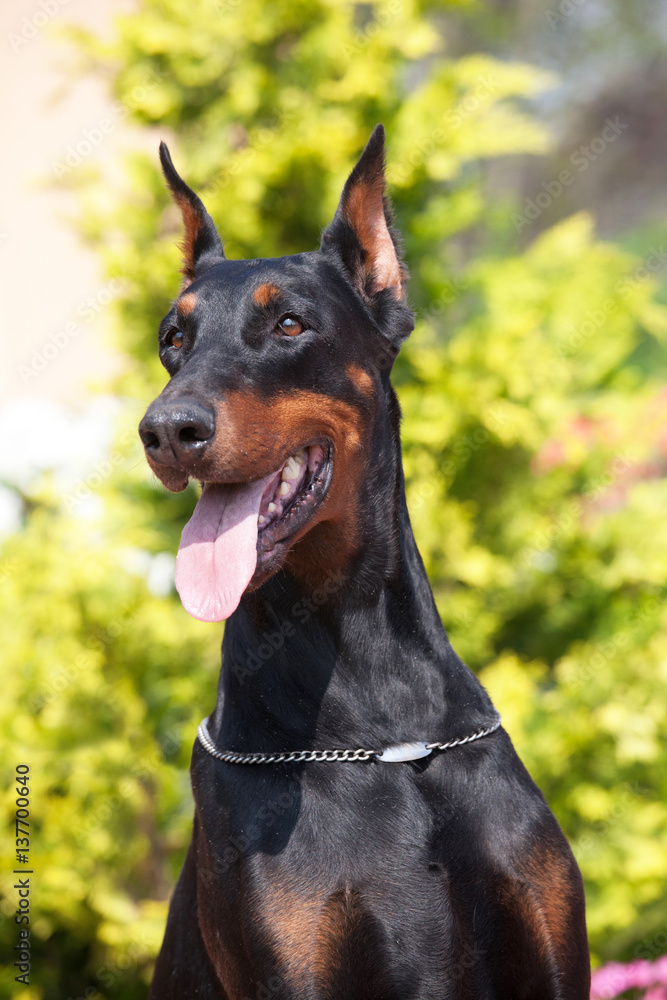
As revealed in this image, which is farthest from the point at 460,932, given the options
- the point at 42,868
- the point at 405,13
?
the point at 405,13

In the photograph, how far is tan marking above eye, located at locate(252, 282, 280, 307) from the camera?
6.66 ft

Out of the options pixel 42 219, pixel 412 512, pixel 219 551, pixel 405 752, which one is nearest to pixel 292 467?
pixel 219 551

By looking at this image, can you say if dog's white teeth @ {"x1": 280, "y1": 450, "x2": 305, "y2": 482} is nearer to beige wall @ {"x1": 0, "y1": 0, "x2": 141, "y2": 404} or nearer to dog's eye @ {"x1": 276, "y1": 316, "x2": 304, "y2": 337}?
dog's eye @ {"x1": 276, "y1": 316, "x2": 304, "y2": 337}

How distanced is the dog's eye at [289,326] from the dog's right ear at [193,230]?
457mm

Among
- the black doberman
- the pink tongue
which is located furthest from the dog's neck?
the pink tongue

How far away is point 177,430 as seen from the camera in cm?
174

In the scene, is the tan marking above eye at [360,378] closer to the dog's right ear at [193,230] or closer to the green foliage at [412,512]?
the dog's right ear at [193,230]

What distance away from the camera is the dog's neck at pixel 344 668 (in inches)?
77.7

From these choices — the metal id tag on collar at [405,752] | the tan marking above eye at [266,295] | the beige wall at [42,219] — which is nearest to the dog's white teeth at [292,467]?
the tan marking above eye at [266,295]

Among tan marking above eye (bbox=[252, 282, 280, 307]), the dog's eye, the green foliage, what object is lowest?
the green foliage

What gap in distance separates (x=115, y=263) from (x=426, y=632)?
9.66 ft

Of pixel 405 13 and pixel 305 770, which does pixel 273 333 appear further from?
pixel 405 13

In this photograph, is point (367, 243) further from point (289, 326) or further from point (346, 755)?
point (346, 755)

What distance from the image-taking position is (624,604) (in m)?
4.39
